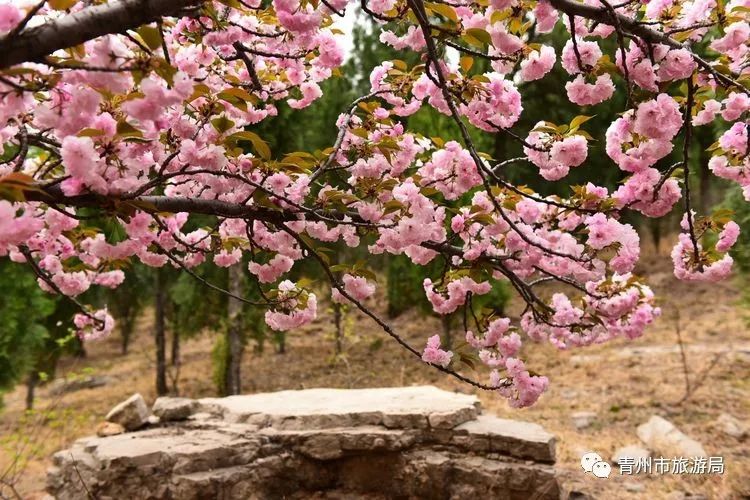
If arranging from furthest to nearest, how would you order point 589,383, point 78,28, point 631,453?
point 589,383, point 631,453, point 78,28

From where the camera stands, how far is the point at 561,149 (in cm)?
208

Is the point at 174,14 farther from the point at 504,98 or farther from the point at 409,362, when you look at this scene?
the point at 409,362

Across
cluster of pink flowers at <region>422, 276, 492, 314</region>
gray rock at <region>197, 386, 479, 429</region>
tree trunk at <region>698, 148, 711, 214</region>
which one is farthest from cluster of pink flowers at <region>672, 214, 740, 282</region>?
tree trunk at <region>698, 148, 711, 214</region>

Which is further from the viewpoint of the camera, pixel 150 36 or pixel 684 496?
pixel 684 496

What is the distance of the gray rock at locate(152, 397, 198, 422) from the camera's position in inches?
215

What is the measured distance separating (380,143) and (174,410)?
436 cm

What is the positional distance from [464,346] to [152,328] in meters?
22.5

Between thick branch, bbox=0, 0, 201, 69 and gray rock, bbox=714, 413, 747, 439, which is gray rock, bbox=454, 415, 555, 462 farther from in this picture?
thick branch, bbox=0, 0, 201, 69

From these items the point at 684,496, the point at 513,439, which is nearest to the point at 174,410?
the point at 513,439

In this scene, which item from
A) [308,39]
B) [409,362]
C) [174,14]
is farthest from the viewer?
[409,362]

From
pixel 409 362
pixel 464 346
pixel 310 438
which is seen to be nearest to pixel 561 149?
pixel 464 346

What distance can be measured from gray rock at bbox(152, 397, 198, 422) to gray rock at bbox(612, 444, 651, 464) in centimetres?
422

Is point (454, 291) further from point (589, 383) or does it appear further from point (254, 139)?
point (589, 383)

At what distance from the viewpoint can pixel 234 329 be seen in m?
8.41
